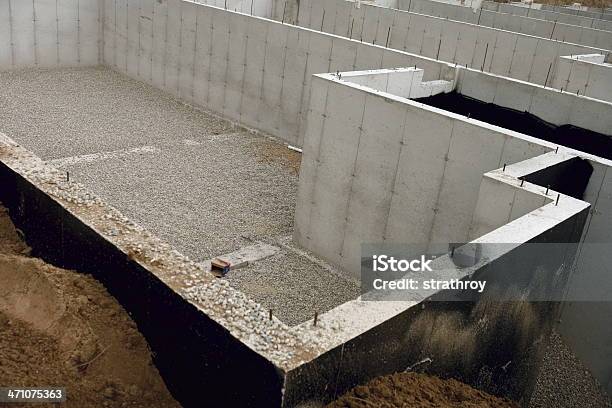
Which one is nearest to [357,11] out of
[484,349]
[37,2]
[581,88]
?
[581,88]

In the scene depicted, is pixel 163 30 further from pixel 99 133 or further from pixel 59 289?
pixel 59 289

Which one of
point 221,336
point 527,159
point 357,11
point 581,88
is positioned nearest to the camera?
point 221,336

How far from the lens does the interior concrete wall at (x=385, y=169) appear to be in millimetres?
7547

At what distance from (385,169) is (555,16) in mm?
14879

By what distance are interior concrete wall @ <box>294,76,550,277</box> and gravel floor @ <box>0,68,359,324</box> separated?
76 centimetres

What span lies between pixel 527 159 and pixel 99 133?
9415mm

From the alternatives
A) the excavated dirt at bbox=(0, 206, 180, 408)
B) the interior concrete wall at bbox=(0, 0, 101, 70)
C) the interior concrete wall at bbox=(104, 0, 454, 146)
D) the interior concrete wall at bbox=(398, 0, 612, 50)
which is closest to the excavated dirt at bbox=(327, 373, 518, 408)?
the excavated dirt at bbox=(0, 206, 180, 408)

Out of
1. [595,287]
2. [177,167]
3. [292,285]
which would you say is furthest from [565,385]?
[177,167]

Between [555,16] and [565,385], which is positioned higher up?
[555,16]

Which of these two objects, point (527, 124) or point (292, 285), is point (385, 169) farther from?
point (527, 124)

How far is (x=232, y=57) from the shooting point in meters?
14.7

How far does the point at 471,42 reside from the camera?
14750mm

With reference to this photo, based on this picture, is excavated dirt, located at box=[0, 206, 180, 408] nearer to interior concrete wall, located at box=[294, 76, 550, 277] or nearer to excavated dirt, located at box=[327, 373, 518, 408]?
excavated dirt, located at box=[327, 373, 518, 408]

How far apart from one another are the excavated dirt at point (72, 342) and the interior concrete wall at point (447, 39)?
36.3 feet
